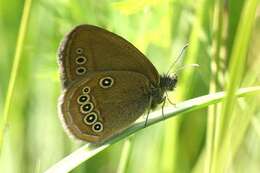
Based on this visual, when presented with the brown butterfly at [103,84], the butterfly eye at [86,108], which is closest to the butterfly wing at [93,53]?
the brown butterfly at [103,84]

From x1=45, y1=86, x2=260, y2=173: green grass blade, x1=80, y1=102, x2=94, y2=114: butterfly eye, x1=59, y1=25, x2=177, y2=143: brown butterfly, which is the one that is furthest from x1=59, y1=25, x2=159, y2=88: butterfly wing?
x1=45, y1=86, x2=260, y2=173: green grass blade

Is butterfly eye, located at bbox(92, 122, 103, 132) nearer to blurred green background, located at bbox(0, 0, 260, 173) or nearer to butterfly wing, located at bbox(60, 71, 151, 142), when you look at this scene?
butterfly wing, located at bbox(60, 71, 151, 142)

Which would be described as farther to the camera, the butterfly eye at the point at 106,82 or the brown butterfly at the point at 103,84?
the butterfly eye at the point at 106,82

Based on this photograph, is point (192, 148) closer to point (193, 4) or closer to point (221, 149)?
point (193, 4)

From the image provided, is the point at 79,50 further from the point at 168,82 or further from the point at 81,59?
the point at 168,82

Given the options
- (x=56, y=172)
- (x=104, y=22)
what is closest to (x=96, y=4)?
(x=104, y=22)

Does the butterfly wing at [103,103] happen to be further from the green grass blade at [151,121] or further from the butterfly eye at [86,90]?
the green grass blade at [151,121]
